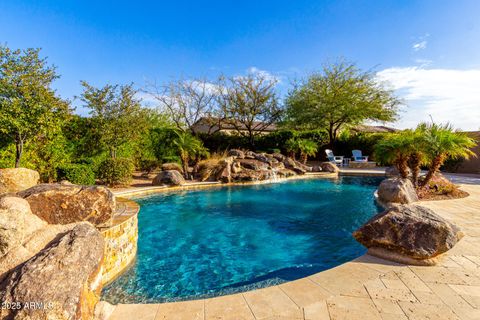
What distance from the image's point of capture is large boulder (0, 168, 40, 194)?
4.93 meters

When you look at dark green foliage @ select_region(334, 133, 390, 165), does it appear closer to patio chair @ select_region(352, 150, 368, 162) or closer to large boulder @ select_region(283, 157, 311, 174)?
patio chair @ select_region(352, 150, 368, 162)

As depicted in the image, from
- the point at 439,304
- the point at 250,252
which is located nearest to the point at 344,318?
the point at 439,304

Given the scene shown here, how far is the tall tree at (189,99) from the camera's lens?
21.8m

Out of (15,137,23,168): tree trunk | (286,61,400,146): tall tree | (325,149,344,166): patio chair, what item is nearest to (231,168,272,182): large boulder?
(325,149,344,166): patio chair

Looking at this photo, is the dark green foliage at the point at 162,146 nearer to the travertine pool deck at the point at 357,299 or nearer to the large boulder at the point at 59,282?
the large boulder at the point at 59,282

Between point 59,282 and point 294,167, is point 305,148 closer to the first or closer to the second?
point 294,167

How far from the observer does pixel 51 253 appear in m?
2.22

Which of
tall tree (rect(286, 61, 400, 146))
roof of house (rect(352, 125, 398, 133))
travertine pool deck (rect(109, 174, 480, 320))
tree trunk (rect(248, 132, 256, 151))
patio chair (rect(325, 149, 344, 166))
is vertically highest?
tall tree (rect(286, 61, 400, 146))

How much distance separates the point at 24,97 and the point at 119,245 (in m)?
7.20

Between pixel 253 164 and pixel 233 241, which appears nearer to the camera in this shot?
pixel 233 241

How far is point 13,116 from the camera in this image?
7.45m

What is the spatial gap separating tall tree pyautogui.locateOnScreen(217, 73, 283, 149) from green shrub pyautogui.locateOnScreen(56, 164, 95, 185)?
47.7 feet

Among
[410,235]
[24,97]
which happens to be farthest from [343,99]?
[24,97]

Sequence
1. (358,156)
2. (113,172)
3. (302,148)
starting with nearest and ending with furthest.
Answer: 1. (113,172)
2. (302,148)
3. (358,156)
